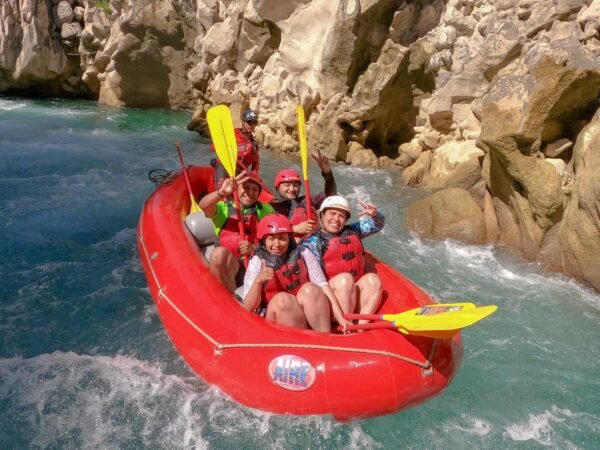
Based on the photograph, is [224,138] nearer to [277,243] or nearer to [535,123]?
[277,243]

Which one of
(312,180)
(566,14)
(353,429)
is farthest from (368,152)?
(353,429)

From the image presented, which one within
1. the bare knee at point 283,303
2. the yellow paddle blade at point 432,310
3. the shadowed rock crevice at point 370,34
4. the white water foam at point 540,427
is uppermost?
the shadowed rock crevice at point 370,34

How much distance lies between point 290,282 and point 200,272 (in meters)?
0.63

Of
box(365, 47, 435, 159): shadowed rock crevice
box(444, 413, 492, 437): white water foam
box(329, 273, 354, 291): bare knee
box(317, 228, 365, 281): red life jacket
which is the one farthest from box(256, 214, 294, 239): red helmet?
box(365, 47, 435, 159): shadowed rock crevice

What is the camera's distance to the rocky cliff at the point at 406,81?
421 centimetres

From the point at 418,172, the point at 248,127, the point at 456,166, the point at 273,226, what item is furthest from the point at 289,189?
the point at 418,172

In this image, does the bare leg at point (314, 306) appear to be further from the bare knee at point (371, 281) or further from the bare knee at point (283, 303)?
the bare knee at point (371, 281)

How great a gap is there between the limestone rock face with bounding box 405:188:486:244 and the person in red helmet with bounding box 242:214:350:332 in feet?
8.94

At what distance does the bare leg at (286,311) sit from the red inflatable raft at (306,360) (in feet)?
0.27

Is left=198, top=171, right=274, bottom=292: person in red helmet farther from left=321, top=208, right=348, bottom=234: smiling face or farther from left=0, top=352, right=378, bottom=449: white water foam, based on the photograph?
left=0, top=352, right=378, bottom=449: white water foam

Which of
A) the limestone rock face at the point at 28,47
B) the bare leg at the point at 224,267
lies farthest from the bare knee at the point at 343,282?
the limestone rock face at the point at 28,47

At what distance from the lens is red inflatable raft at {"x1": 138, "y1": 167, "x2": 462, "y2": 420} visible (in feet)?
7.41

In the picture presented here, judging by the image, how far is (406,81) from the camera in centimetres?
730

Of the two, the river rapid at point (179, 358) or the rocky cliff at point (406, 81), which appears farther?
the rocky cliff at point (406, 81)
